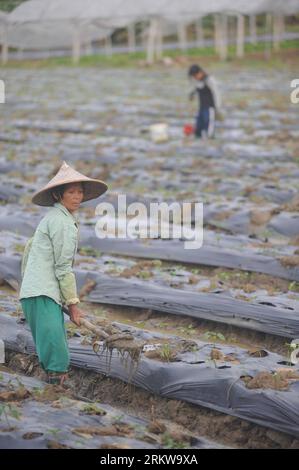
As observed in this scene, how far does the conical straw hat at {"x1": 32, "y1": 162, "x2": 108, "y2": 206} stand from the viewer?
3.76m

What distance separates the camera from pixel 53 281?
377 cm

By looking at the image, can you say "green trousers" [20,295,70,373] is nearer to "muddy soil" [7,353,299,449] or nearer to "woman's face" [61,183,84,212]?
"muddy soil" [7,353,299,449]

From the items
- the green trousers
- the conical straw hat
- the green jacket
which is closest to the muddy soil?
the green trousers

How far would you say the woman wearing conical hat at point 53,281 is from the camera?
147 inches

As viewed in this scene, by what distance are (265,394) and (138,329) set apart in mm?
1121

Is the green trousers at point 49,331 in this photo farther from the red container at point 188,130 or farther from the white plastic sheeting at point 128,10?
the white plastic sheeting at point 128,10

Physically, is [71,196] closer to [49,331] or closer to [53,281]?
[53,281]

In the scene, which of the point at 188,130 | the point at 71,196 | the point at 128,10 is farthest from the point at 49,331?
the point at 128,10

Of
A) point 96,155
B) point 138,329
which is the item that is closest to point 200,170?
point 96,155

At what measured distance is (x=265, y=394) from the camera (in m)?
3.62

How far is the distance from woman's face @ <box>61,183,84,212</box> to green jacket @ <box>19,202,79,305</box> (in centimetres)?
6

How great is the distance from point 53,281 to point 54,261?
10 centimetres
